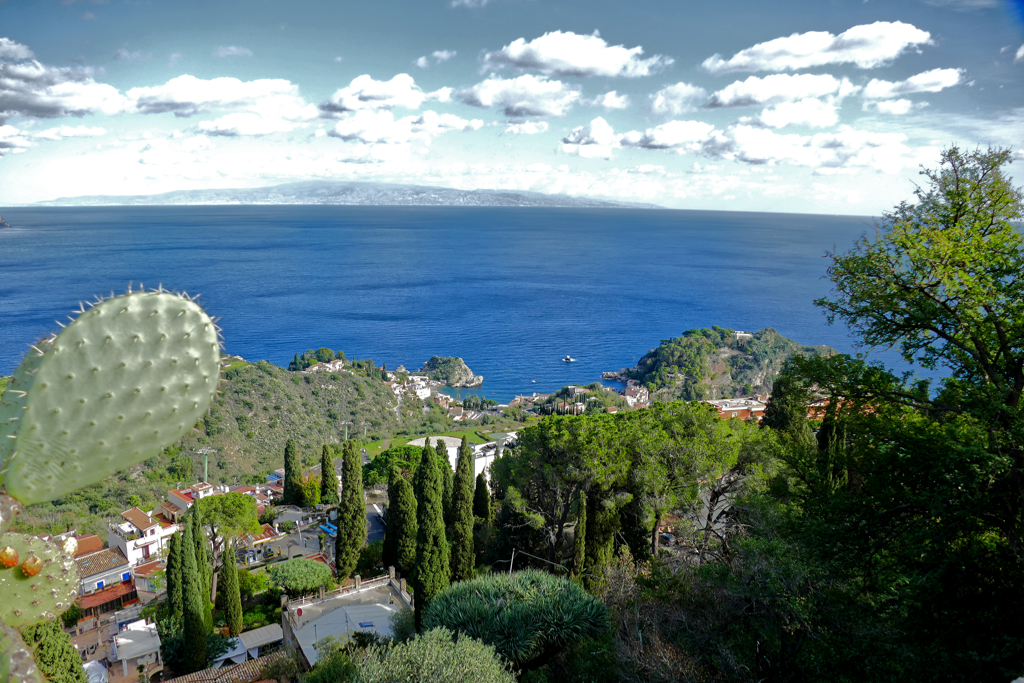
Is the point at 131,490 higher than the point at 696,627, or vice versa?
the point at 696,627

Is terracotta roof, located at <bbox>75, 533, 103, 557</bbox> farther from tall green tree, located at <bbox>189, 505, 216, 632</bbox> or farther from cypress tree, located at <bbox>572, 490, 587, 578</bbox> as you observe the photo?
cypress tree, located at <bbox>572, 490, 587, 578</bbox>

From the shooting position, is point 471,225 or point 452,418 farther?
point 471,225

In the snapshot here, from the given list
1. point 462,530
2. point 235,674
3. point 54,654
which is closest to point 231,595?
point 235,674

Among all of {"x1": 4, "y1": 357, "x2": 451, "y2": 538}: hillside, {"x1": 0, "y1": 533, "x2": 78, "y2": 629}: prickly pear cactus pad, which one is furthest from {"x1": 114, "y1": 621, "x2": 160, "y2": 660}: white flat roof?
{"x1": 0, "y1": 533, "x2": 78, "y2": 629}: prickly pear cactus pad

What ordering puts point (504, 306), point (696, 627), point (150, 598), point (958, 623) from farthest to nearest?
point (504, 306) → point (150, 598) → point (696, 627) → point (958, 623)

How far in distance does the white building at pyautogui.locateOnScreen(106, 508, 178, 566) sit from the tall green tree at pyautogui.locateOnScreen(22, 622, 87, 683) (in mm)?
13287

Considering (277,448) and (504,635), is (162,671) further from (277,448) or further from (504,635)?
(277,448)

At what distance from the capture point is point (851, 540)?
575 centimetres

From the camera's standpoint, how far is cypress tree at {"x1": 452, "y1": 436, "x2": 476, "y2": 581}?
1410cm

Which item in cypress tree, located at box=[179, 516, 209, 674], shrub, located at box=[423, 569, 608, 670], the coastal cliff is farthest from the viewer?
the coastal cliff

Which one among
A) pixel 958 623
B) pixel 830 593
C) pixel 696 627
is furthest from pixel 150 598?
pixel 958 623

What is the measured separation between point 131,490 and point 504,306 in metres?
57.1

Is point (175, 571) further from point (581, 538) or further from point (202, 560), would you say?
point (581, 538)

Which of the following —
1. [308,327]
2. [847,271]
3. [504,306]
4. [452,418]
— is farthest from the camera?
[504,306]
